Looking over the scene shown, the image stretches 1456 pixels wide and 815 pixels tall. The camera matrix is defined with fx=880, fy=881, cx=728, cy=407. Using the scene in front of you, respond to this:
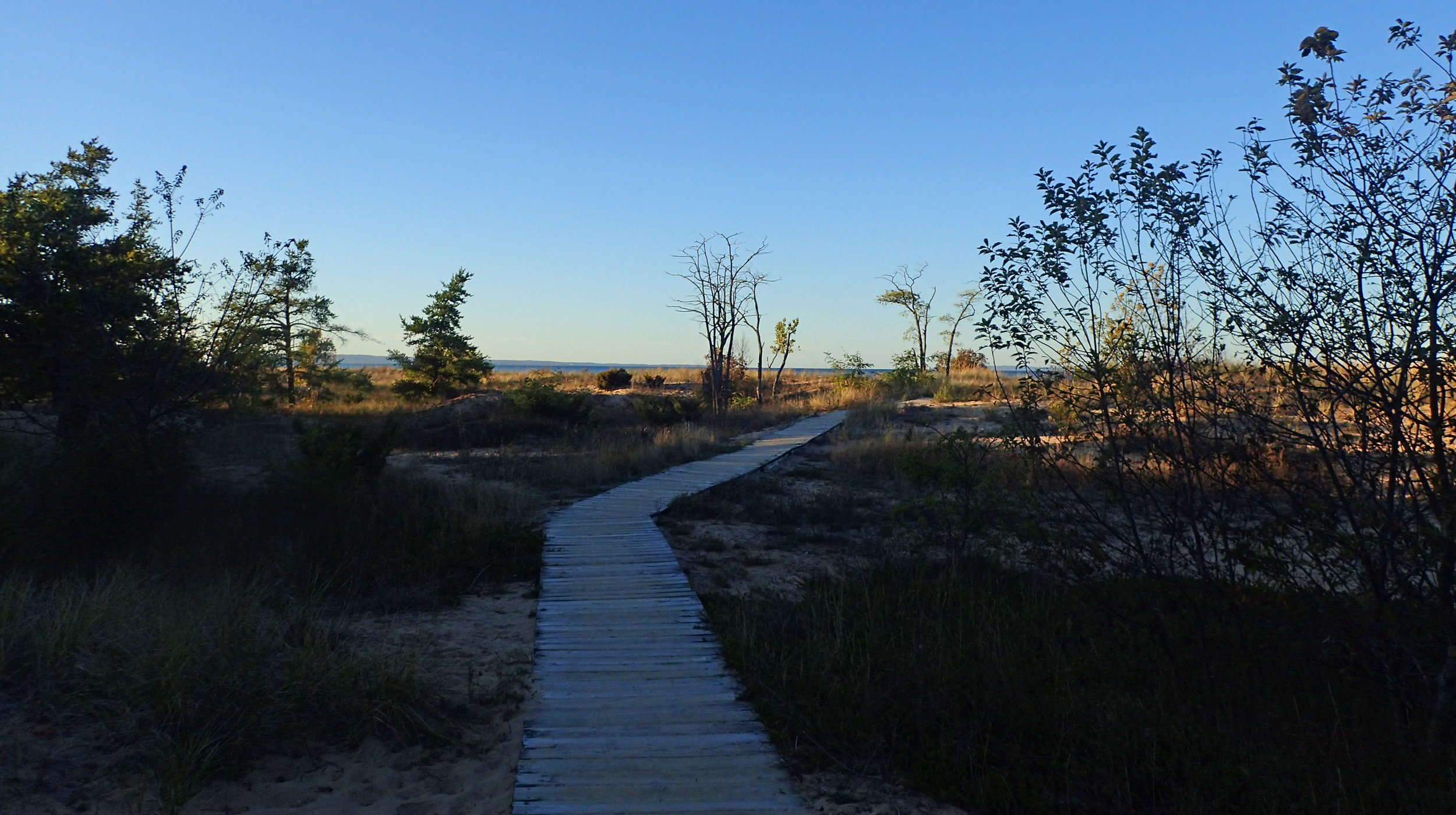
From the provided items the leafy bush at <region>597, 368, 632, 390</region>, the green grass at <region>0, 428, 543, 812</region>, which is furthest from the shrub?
the green grass at <region>0, 428, 543, 812</region>

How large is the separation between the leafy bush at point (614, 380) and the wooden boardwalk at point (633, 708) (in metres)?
26.9

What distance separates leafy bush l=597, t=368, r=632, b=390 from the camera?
34.5 m

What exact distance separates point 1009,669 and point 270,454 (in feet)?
39.1

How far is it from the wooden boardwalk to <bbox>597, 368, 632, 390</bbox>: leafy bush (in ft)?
88.2

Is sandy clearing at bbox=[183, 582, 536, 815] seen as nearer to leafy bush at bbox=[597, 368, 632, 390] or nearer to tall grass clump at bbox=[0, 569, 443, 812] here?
tall grass clump at bbox=[0, 569, 443, 812]

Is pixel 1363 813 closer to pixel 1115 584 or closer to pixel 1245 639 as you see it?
pixel 1245 639

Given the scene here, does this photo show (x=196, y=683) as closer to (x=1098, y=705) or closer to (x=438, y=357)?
(x=1098, y=705)

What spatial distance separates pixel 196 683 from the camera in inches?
159

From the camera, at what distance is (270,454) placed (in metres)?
13.1

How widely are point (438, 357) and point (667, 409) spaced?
38.7ft

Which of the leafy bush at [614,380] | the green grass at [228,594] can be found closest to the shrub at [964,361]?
the leafy bush at [614,380]

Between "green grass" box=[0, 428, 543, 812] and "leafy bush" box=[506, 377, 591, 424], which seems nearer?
"green grass" box=[0, 428, 543, 812]

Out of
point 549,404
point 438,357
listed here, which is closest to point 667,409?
point 549,404

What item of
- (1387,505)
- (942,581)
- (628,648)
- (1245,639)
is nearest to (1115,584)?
(942,581)
